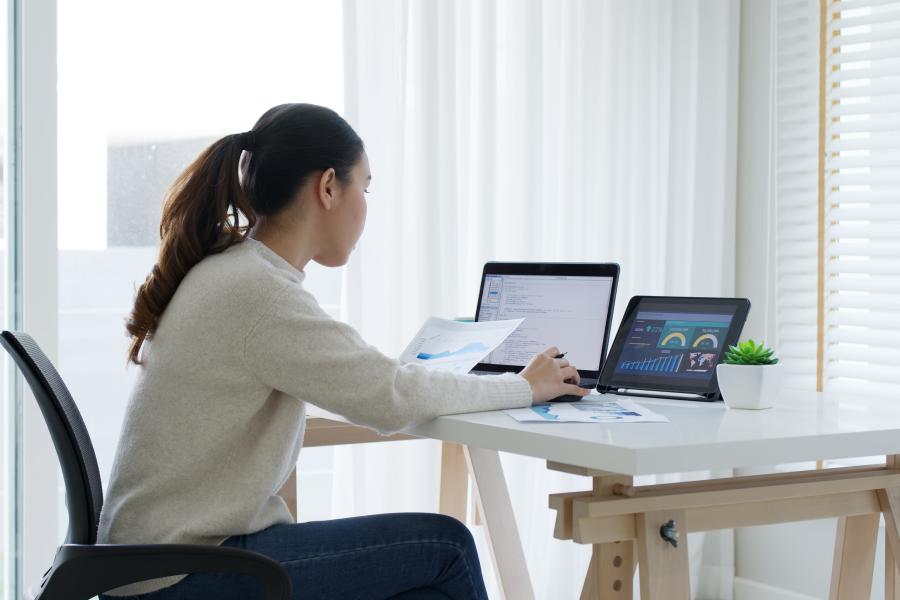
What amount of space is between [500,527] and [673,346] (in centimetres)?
57

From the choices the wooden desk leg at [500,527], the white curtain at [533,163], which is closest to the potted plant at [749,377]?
the wooden desk leg at [500,527]

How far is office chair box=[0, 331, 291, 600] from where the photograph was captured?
122 cm

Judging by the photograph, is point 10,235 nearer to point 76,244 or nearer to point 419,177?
point 76,244

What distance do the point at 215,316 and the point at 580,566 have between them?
1945 mm

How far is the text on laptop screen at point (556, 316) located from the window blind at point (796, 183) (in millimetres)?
1394

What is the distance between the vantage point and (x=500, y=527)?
221 cm

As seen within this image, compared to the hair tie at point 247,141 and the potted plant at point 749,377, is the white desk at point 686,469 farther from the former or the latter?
the hair tie at point 247,141

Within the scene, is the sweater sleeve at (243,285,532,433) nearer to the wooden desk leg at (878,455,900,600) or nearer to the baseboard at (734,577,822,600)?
the wooden desk leg at (878,455,900,600)

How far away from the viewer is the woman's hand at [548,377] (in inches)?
66.1

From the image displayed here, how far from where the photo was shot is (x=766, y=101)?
329 centimetres

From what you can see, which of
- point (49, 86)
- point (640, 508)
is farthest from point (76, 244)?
point (640, 508)

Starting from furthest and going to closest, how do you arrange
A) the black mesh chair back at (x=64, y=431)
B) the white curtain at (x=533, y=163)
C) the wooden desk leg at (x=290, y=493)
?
the white curtain at (x=533, y=163), the wooden desk leg at (x=290, y=493), the black mesh chair back at (x=64, y=431)

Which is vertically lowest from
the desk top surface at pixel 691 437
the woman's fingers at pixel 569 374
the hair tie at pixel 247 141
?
the desk top surface at pixel 691 437

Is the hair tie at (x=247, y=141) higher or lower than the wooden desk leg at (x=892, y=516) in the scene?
higher
